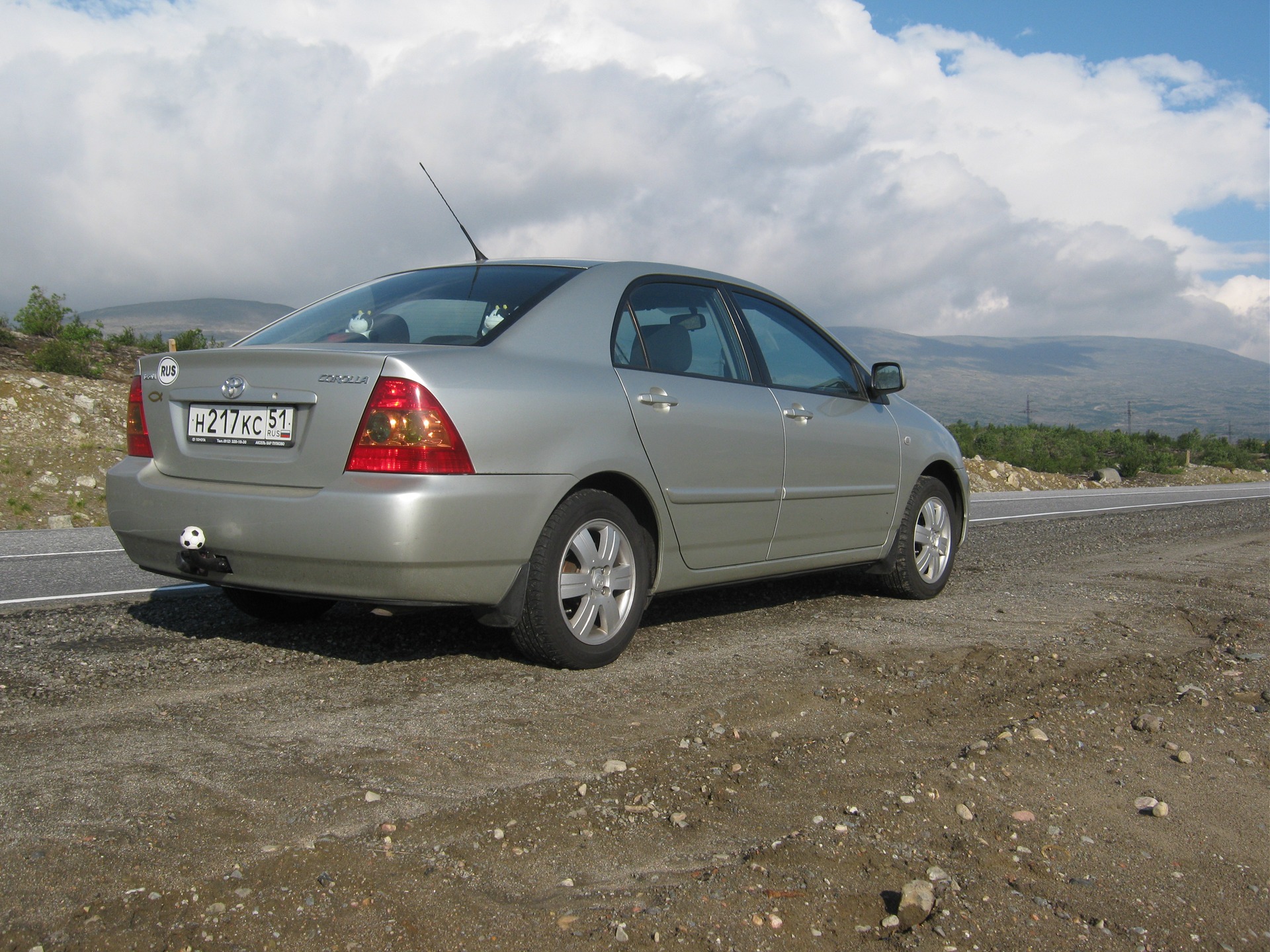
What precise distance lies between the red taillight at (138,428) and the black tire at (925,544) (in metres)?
3.78

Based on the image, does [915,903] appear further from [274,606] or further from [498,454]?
[274,606]

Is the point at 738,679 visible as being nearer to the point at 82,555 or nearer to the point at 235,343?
the point at 235,343

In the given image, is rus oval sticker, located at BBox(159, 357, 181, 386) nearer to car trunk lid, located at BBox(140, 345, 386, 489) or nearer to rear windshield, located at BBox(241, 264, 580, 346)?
car trunk lid, located at BBox(140, 345, 386, 489)

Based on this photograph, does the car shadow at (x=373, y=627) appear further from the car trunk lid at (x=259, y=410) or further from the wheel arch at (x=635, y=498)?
the car trunk lid at (x=259, y=410)

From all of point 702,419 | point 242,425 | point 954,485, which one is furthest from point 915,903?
point 954,485

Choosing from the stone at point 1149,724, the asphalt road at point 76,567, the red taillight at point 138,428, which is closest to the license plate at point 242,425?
the red taillight at point 138,428

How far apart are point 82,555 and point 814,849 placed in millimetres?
6326

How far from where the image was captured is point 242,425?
3.87 m

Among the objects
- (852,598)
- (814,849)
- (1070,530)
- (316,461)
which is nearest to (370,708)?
(316,461)

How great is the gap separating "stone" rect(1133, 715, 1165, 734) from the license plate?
2.97 metres

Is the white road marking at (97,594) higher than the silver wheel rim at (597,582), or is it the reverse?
the silver wheel rim at (597,582)

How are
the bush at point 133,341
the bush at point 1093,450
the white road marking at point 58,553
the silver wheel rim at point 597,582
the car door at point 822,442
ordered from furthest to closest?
1. the bush at point 1093,450
2. the bush at point 133,341
3. the white road marking at point 58,553
4. the car door at point 822,442
5. the silver wheel rim at point 597,582

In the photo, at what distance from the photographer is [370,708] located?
3.55 m

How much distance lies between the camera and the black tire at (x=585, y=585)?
3906mm
